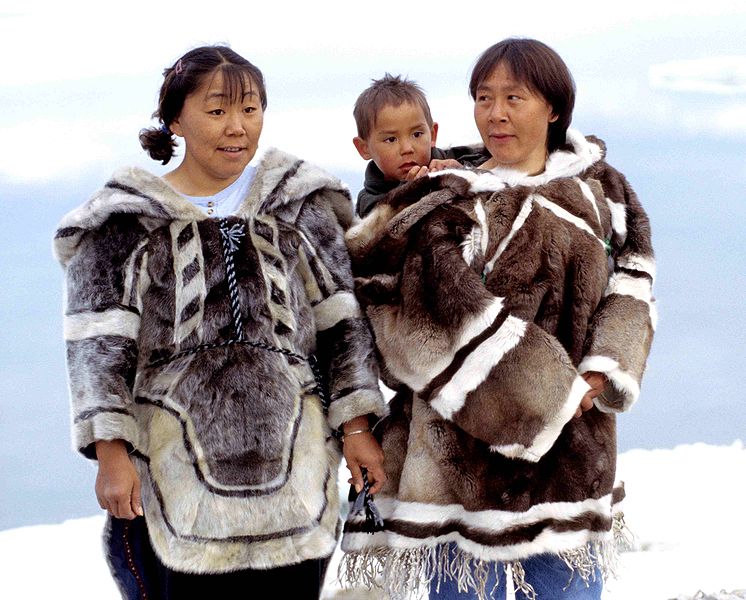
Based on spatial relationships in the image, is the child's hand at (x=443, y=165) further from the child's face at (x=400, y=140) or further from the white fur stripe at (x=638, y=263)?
the white fur stripe at (x=638, y=263)

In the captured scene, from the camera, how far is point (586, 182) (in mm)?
2131

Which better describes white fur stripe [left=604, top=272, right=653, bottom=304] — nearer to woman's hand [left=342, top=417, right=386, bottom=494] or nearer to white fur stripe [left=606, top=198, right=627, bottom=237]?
white fur stripe [left=606, top=198, right=627, bottom=237]

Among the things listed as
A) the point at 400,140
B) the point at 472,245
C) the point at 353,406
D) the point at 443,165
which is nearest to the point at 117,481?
the point at 353,406

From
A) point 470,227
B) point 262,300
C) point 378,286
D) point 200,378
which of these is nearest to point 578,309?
point 470,227

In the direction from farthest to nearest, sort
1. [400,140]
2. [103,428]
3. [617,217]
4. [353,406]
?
[400,140], [617,217], [353,406], [103,428]

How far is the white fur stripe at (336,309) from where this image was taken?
6.82ft

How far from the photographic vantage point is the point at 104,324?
6.43ft

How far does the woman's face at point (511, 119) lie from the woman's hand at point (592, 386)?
44 cm

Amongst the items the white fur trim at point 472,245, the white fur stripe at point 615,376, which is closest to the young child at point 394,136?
the white fur trim at point 472,245

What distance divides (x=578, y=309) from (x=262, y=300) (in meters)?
0.63

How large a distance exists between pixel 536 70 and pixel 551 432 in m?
0.72

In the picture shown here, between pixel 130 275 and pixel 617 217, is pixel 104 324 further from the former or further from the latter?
pixel 617 217

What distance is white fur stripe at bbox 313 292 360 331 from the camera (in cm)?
208

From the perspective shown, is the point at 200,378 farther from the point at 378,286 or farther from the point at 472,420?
the point at 472,420
